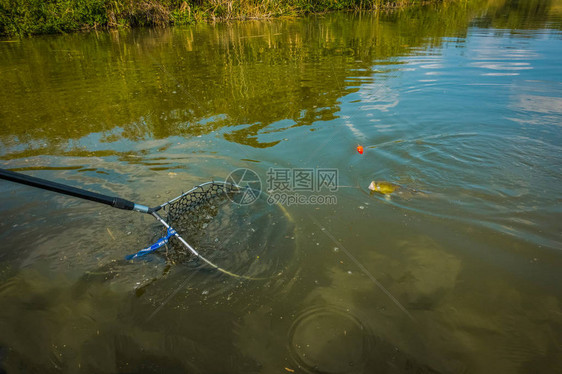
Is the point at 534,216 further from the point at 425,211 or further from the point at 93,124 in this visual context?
the point at 93,124

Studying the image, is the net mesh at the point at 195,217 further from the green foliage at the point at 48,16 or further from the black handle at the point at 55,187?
→ the green foliage at the point at 48,16

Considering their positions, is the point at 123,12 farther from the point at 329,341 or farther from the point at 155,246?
the point at 329,341

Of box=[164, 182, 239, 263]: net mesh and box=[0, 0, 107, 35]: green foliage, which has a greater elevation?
box=[0, 0, 107, 35]: green foliage

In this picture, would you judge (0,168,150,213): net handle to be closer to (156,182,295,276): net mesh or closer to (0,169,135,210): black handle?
(0,169,135,210): black handle

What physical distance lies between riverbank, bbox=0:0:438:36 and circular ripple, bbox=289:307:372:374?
23813mm

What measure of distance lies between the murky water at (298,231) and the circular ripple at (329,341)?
11 millimetres

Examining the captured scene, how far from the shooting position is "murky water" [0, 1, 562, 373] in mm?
2516

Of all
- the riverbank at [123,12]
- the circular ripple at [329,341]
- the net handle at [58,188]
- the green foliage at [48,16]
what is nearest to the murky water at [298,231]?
the circular ripple at [329,341]

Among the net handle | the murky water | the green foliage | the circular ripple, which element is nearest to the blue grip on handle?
the murky water

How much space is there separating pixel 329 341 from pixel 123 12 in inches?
969

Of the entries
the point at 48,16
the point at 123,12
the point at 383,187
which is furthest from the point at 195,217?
the point at 123,12

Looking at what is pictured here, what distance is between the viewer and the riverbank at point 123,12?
18.2 meters

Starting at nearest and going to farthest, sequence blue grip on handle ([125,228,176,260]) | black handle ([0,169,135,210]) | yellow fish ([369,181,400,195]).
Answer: black handle ([0,169,135,210]) < blue grip on handle ([125,228,176,260]) < yellow fish ([369,181,400,195])

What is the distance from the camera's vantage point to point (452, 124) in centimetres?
629
